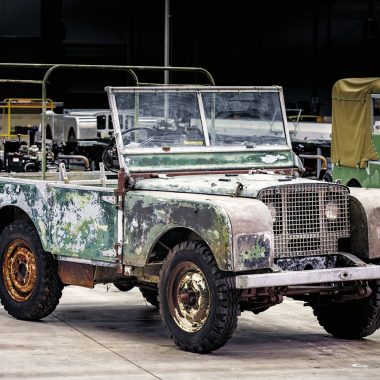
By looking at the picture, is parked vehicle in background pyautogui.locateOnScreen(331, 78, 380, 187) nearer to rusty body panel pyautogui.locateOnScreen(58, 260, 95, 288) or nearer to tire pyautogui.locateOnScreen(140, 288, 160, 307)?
tire pyautogui.locateOnScreen(140, 288, 160, 307)

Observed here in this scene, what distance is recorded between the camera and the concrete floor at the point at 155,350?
970 centimetres

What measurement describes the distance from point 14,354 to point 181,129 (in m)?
2.68

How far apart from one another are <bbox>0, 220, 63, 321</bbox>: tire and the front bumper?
97.2 inches

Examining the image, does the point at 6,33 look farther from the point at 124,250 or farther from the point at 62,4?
the point at 124,250

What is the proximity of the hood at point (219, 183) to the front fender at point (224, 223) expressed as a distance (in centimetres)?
13

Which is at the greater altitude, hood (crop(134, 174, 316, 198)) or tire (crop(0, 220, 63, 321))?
hood (crop(134, 174, 316, 198))

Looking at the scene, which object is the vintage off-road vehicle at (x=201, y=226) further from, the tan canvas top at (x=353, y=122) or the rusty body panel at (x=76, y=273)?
the tan canvas top at (x=353, y=122)

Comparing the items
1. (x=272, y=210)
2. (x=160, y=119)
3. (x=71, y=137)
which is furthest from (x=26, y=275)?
(x=71, y=137)

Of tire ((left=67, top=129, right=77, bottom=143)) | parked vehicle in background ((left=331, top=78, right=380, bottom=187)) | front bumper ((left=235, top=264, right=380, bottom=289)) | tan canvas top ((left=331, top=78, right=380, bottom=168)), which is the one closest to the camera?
front bumper ((left=235, top=264, right=380, bottom=289))

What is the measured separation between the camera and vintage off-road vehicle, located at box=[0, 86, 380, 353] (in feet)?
33.5

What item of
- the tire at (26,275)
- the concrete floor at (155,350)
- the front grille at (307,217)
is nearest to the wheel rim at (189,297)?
the concrete floor at (155,350)

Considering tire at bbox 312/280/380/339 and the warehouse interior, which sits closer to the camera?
tire at bbox 312/280/380/339

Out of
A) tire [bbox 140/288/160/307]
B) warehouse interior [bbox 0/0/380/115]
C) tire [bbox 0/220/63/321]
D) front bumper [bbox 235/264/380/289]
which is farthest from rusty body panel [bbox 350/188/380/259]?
warehouse interior [bbox 0/0/380/115]

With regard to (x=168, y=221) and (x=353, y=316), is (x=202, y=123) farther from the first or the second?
(x=353, y=316)
